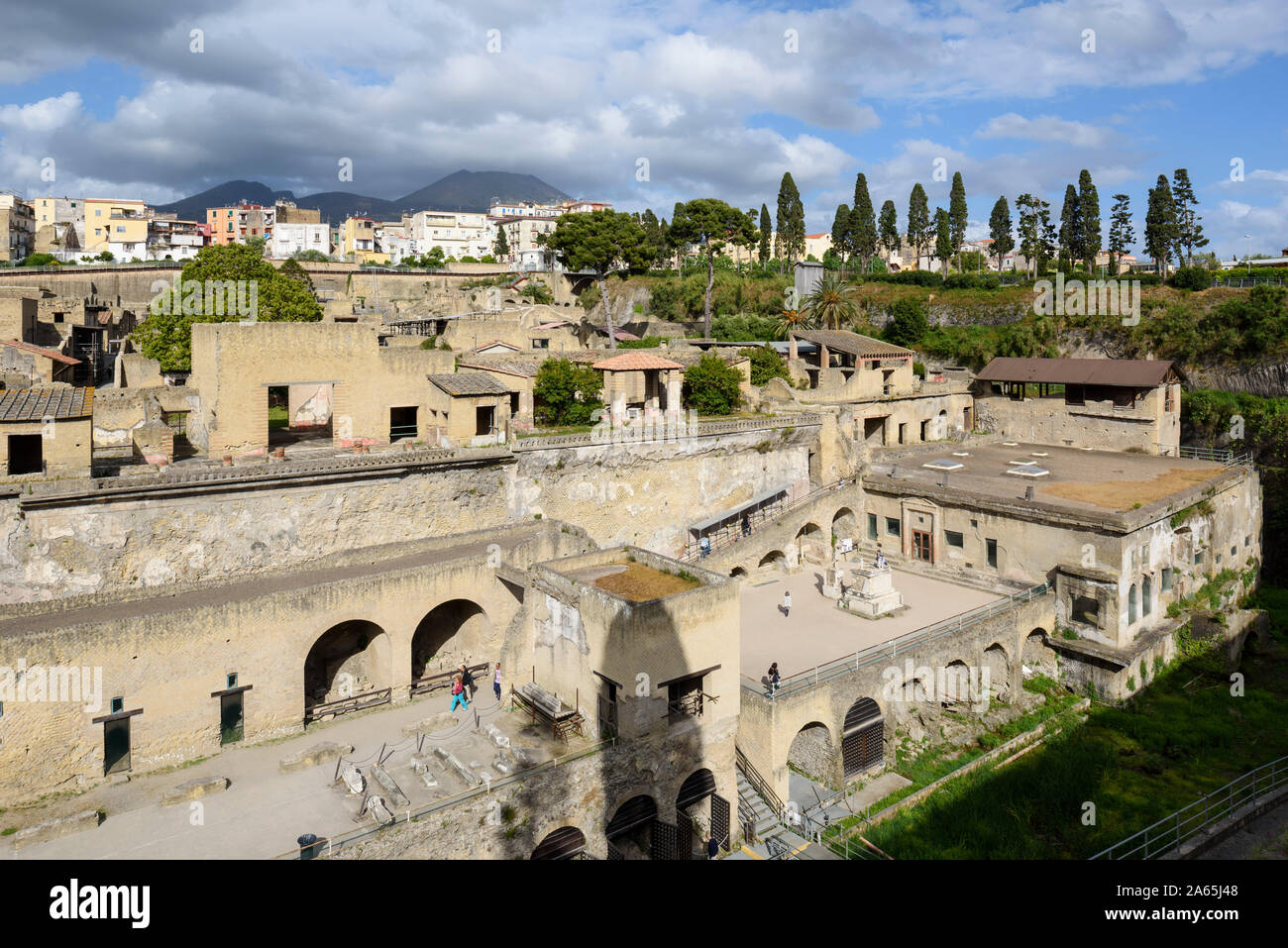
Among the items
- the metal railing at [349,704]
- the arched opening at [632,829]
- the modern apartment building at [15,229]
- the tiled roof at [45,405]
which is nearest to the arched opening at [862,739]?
the arched opening at [632,829]

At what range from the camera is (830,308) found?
2019 inches

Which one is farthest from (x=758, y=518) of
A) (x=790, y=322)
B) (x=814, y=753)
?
(x=790, y=322)

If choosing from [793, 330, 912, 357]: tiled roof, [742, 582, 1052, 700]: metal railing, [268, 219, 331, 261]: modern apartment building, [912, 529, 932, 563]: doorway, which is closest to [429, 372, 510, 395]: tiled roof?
[742, 582, 1052, 700]: metal railing

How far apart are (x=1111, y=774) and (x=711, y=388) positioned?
20.8m

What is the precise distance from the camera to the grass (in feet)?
60.7

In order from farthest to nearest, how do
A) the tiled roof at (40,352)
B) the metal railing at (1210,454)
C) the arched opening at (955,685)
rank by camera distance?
the metal railing at (1210,454), the tiled roof at (40,352), the arched opening at (955,685)

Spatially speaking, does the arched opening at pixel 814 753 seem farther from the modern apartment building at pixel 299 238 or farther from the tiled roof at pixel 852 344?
the modern apartment building at pixel 299 238

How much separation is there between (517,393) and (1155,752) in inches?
951

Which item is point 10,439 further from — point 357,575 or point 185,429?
point 357,575

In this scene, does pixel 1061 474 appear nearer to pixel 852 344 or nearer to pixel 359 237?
pixel 852 344

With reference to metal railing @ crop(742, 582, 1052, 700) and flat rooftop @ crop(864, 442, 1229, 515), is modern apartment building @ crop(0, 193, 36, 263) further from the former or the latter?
metal railing @ crop(742, 582, 1052, 700)

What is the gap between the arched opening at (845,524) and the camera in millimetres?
33156

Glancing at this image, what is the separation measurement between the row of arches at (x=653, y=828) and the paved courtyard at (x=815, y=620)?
3.86 meters

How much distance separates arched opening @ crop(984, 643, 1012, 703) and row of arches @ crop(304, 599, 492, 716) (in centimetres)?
1496
